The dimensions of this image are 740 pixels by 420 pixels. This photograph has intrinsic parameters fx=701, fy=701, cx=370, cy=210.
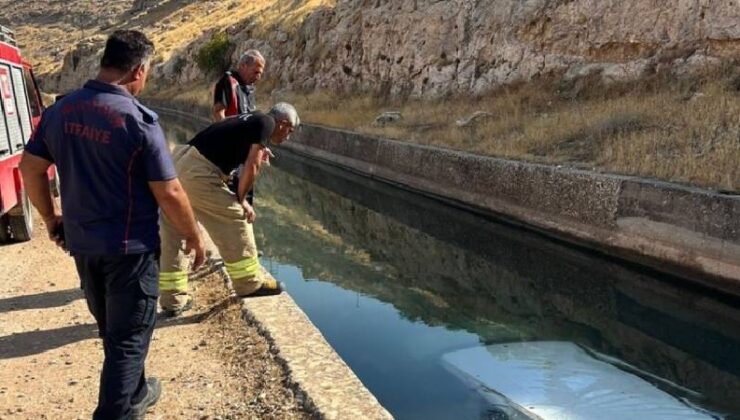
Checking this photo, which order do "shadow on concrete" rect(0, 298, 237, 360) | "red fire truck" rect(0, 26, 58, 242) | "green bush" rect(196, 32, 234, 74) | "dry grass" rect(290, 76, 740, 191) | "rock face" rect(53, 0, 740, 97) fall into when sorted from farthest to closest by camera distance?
"green bush" rect(196, 32, 234, 74), "rock face" rect(53, 0, 740, 97), "dry grass" rect(290, 76, 740, 191), "red fire truck" rect(0, 26, 58, 242), "shadow on concrete" rect(0, 298, 237, 360)

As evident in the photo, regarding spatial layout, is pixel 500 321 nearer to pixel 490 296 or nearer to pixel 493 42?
pixel 490 296

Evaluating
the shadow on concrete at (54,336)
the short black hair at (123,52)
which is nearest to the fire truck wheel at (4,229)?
the shadow on concrete at (54,336)

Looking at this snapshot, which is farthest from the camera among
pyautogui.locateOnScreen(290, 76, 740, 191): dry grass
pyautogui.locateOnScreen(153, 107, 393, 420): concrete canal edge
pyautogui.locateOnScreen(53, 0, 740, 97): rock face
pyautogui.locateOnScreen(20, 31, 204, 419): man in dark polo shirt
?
pyautogui.locateOnScreen(53, 0, 740, 97): rock face

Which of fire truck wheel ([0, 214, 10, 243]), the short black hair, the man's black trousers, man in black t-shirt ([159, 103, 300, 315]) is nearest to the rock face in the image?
man in black t-shirt ([159, 103, 300, 315])

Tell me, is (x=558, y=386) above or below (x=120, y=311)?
below

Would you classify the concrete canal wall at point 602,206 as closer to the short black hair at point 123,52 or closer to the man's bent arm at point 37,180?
the short black hair at point 123,52

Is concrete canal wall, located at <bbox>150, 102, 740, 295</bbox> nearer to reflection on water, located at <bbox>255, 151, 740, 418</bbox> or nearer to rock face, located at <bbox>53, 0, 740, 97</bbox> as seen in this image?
reflection on water, located at <bbox>255, 151, 740, 418</bbox>

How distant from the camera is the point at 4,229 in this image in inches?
348

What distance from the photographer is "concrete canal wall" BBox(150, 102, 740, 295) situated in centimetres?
847

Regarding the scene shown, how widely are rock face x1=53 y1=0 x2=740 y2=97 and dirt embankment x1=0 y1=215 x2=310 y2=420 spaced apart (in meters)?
12.8

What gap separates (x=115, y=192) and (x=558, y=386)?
13.5ft

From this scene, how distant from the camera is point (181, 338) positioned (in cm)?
534

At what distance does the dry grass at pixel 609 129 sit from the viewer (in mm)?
10203

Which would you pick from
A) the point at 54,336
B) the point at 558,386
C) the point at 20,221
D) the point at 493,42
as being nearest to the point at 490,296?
the point at 558,386
